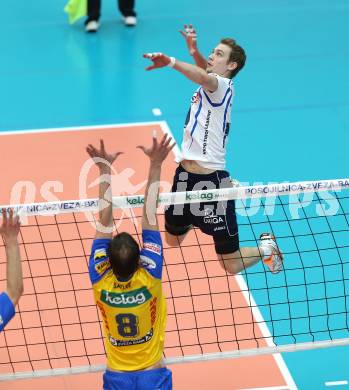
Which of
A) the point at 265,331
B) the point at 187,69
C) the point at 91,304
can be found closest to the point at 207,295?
the point at 265,331

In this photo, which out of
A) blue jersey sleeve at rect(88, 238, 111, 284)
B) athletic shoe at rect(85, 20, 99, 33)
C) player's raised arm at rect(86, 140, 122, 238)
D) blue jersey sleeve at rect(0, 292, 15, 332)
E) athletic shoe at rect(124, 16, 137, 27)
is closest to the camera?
blue jersey sleeve at rect(0, 292, 15, 332)

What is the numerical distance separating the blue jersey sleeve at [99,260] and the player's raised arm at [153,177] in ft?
1.09

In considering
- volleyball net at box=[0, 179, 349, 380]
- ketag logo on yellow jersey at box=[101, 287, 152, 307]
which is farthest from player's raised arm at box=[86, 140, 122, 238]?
volleyball net at box=[0, 179, 349, 380]

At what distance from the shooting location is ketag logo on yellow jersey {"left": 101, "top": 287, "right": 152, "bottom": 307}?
241 inches

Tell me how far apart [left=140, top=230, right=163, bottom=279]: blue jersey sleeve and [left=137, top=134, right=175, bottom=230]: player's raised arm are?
7cm

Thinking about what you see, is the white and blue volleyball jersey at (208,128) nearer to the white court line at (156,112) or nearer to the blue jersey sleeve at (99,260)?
the blue jersey sleeve at (99,260)

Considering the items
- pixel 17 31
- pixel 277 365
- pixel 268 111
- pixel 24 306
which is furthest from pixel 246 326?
pixel 17 31

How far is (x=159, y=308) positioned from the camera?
640 cm

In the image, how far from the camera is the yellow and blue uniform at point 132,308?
6145 millimetres

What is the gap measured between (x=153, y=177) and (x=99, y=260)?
30.0 inches

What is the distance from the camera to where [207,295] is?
9.05 m

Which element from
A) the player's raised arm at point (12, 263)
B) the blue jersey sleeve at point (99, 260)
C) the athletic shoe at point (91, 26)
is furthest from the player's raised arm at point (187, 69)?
the athletic shoe at point (91, 26)

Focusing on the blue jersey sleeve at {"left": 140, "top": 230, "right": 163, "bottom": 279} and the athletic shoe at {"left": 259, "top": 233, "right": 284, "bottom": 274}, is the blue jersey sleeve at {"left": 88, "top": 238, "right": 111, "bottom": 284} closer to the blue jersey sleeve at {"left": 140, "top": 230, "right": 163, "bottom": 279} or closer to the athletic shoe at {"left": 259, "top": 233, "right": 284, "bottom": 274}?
the blue jersey sleeve at {"left": 140, "top": 230, "right": 163, "bottom": 279}

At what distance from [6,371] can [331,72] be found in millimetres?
8629
